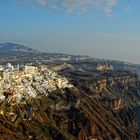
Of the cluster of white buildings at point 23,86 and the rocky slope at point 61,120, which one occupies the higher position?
the cluster of white buildings at point 23,86

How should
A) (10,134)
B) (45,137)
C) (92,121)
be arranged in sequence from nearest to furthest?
(10,134) → (45,137) → (92,121)

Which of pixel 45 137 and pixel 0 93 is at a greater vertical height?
pixel 0 93

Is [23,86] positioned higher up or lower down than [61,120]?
higher up

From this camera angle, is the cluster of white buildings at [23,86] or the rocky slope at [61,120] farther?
the cluster of white buildings at [23,86]

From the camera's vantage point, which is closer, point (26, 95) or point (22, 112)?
point (22, 112)

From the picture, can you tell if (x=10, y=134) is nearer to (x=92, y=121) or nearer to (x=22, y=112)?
(x=22, y=112)

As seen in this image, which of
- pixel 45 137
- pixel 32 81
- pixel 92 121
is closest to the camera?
pixel 45 137

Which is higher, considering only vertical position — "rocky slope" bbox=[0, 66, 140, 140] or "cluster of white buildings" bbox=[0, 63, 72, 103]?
"cluster of white buildings" bbox=[0, 63, 72, 103]

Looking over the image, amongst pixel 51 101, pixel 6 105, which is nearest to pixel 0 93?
pixel 6 105

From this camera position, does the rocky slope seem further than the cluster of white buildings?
No

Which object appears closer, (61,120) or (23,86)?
(61,120)
